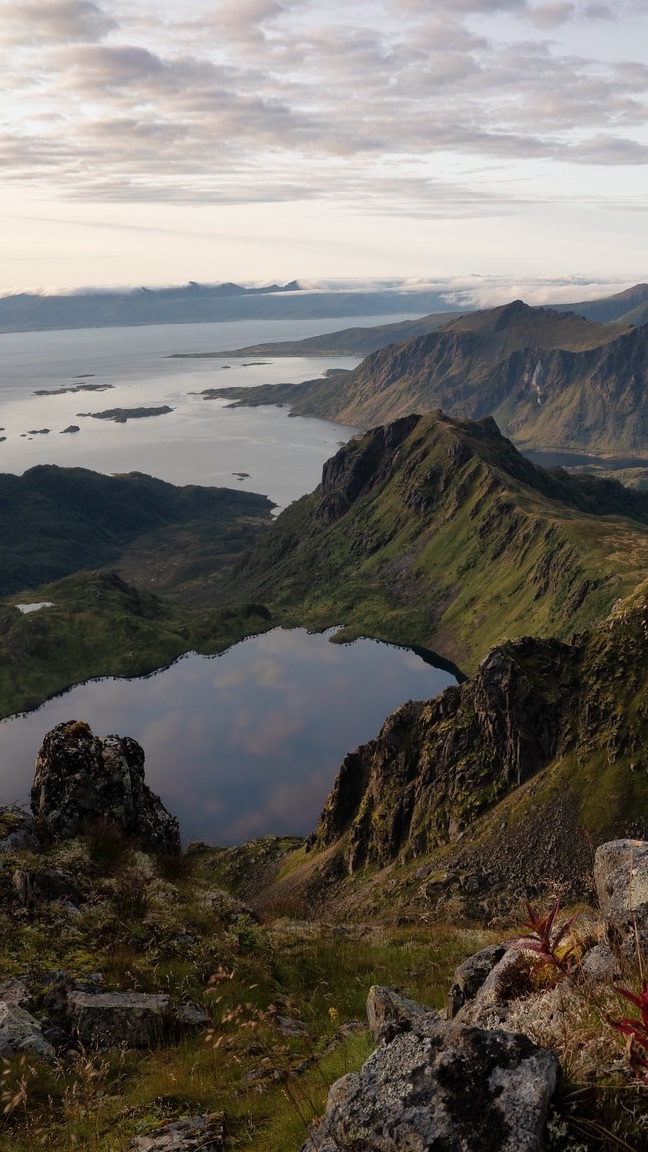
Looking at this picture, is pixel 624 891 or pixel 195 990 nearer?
pixel 624 891

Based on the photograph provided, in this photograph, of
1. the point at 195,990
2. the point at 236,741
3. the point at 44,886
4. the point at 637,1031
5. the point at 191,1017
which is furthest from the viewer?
the point at 236,741

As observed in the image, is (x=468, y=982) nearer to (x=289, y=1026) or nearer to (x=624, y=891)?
(x=624, y=891)

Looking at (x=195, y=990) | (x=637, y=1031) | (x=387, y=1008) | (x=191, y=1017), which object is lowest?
(x=195, y=990)

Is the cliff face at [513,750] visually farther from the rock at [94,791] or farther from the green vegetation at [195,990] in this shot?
the green vegetation at [195,990]

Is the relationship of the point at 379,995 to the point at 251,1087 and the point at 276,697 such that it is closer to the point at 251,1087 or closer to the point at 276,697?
the point at 251,1087

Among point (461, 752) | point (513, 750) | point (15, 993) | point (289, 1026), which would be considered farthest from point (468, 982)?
point (461, 752)

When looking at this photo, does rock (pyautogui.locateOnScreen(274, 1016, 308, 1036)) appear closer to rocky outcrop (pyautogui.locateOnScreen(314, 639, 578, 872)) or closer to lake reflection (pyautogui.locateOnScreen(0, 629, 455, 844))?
rocky outcrop (pyautogui.locateOnScreen(314, 639, 578, 872))

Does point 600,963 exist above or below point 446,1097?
below

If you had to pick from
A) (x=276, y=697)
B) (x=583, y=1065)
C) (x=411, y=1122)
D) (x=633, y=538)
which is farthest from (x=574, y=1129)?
(x=633, y=538)

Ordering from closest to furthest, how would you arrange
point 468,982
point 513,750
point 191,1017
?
point 468,982 < point 191,1017 < point 513,750
